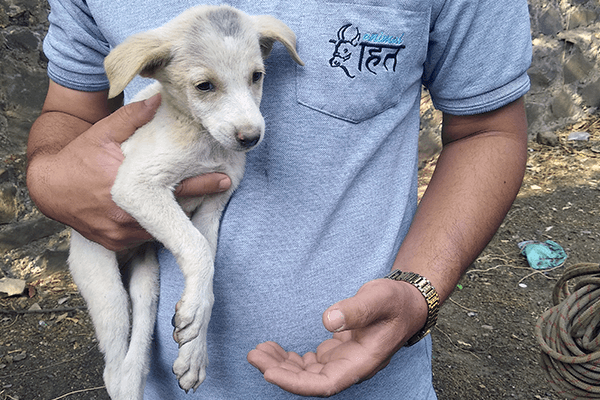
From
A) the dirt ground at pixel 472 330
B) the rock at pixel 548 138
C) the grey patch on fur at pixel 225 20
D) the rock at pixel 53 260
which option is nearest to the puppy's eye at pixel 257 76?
the grey patch on fur at pixel 225 20

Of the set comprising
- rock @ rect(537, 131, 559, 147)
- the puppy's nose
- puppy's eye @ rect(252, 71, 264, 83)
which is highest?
puppy's eye @ rect(252, 71, 264, 83)

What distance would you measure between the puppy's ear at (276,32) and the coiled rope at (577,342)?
50.8 inches

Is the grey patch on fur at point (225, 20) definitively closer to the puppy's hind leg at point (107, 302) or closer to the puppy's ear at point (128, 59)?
the puppy's ear at point (128, 59)

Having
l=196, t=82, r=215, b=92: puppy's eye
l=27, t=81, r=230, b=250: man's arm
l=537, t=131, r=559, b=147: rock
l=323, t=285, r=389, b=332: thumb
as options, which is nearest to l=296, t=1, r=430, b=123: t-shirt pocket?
l=196, t=82, r=215, b=92: puppy's eye

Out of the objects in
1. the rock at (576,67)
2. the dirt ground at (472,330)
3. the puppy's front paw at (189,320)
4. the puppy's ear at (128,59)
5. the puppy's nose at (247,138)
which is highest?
the puppy's ear at (128,59)

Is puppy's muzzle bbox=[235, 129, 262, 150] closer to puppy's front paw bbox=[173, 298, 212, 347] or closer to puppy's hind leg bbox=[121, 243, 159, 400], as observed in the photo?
puppy's front paw bbox=[173, 298, 212, 347]

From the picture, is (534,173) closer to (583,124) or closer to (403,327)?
(583,124)

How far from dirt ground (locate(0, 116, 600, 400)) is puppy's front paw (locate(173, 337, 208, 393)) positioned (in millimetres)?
1886

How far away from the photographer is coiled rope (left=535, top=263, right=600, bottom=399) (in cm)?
164

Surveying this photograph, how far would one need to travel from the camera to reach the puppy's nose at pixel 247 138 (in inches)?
46.2

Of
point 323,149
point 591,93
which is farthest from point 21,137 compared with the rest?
point 591,93

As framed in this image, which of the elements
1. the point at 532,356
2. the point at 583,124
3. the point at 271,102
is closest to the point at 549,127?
the point at 583,124

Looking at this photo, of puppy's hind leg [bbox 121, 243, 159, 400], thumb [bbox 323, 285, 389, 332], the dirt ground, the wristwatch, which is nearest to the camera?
thumb [bbox 323, 285, 389, 332]

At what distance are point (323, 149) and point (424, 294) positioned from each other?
43 centimetres
